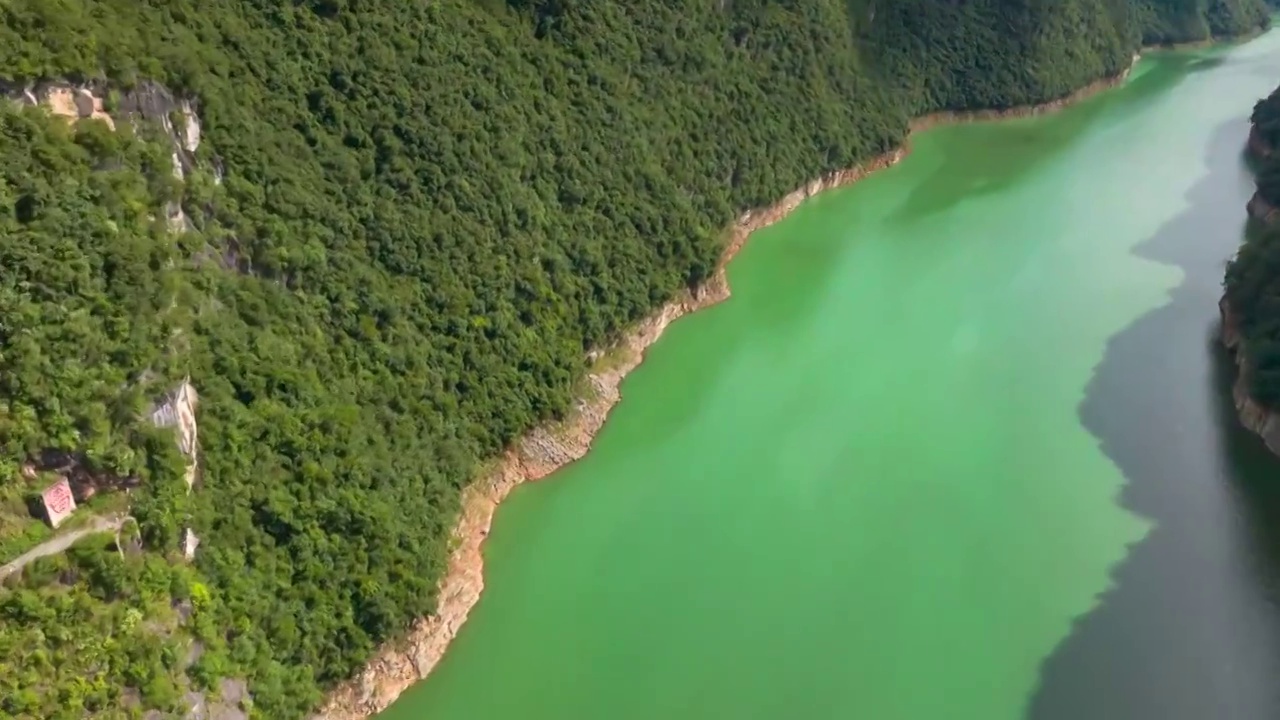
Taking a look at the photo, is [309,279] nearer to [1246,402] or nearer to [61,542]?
[61,542]

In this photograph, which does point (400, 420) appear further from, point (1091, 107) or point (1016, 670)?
point (1091, 107)

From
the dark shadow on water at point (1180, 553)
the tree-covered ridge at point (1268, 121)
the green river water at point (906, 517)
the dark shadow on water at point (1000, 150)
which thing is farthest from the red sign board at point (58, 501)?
the tree-covered ridge at point (1268, 121)

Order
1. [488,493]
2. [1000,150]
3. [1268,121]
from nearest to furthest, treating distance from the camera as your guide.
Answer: [488,493]
[1268,121]
[1000,150]

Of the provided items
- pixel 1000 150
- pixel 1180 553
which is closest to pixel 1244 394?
pixel 1180 553

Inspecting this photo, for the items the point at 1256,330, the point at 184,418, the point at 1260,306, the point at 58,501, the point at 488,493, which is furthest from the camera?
the point at 1260,306

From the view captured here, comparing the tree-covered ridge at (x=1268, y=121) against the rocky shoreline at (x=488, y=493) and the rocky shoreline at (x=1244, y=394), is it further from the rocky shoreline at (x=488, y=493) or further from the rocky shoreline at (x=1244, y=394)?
the rocky shoreline at (x=488, y=493)

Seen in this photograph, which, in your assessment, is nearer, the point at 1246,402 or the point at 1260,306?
the point at 1246,402

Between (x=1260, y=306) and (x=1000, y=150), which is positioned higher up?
(x=1260, y=306)
